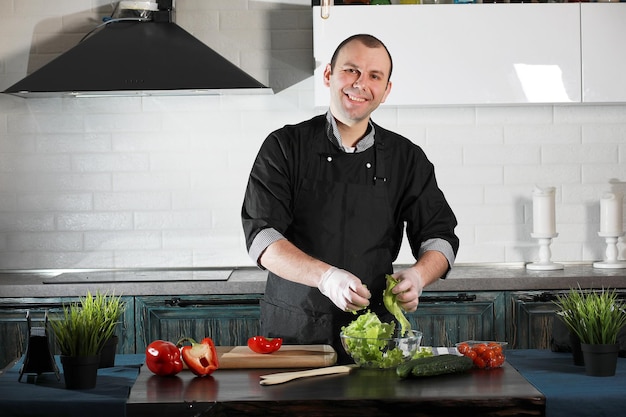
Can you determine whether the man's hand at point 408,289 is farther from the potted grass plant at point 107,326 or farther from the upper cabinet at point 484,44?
the upper cabinet at point 484,44

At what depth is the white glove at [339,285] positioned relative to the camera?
2762 millimetres

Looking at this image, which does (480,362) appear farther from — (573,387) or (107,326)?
(107,326)

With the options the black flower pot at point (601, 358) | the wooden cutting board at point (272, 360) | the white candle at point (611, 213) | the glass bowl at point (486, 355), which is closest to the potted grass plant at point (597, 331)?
the black flower pot at point (601, 358)

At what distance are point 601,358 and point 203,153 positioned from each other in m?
2.96

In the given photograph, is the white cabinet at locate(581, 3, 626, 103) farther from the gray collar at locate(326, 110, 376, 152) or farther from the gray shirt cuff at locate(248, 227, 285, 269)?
the gray shirt cuff at locate(248, 227, 285, 269)

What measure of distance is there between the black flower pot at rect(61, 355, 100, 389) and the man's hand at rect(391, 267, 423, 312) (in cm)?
94

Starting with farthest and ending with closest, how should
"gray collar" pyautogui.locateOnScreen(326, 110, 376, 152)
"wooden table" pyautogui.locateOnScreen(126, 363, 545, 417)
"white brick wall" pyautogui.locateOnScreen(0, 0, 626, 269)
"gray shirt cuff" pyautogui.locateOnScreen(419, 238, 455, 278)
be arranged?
"white brick wall" pyautogui.locateOnScreen(0, 0, 626, 269) < "gray collar" pyautogui.locateOnScreen(326, 110, 376, 152) < "gray shirt cuff" pyautogui.locateOnScreen(419, 238, 455, 278) < "wooden table" pyautogui.locateOnScreen(126, 363, 545, 417)

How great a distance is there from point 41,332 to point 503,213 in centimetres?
307

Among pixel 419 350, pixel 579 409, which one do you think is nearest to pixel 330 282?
pixel 419 350

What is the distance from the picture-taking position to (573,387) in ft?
8.39

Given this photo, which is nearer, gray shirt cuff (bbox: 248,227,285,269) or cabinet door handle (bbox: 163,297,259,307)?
gray shirt cuff (bbox: 248,227,285,269)

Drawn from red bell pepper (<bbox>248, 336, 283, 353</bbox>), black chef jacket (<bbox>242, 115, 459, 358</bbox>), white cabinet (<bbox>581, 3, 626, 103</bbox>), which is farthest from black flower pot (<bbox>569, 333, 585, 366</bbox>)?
white cabinet (<bbox>581, 3, 626, 103</bbox>)

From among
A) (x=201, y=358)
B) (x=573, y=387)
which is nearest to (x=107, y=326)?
(x=201, y=358)

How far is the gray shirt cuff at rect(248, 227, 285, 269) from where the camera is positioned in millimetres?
3129
